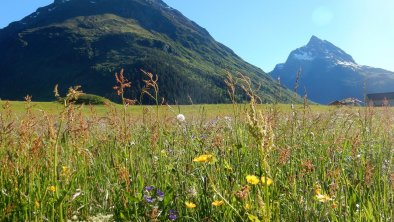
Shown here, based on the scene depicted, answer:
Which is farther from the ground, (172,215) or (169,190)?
(169,190)

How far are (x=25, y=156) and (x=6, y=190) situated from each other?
344 mm

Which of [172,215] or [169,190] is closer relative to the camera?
[172,215]

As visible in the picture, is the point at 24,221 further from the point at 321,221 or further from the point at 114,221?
the point at 321,221

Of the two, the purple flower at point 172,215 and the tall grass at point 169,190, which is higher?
the tall grass at point 169,190

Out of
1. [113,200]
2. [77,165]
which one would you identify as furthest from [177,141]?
[113,200]

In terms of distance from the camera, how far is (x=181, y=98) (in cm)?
18762

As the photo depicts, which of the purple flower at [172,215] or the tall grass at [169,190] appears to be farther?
the purple flower at [172,215]

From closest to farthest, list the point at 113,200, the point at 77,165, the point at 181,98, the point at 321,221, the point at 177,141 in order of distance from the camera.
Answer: the point at 321,221 → the point at 113,200 → the point at 77,165 → the point at 177,141 → the point at 181,98

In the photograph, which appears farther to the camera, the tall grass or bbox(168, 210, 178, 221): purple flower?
bbox(168, 210, 178, 221): purple flower

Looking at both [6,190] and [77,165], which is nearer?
[6,190]

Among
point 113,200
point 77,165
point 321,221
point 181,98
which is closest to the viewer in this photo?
point 321,221

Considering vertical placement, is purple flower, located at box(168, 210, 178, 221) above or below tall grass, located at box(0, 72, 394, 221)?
below

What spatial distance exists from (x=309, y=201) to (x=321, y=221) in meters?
0.34

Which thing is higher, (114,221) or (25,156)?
(25,156)
